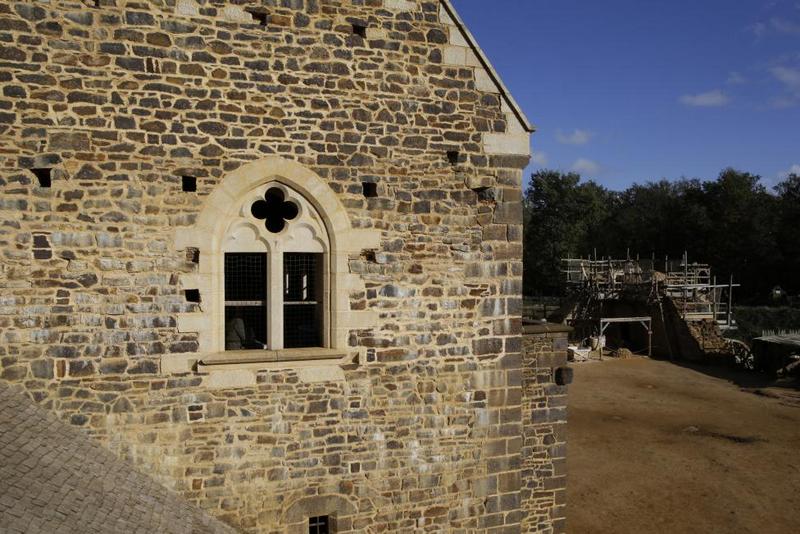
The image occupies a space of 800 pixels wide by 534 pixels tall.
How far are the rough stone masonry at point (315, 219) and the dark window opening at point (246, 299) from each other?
0.53 m

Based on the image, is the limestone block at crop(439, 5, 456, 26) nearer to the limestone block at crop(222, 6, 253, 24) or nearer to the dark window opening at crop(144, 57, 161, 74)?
the limestone block at crop(222, 6, 253, 24)

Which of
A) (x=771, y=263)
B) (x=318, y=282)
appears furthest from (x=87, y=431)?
(x=771, y=263)

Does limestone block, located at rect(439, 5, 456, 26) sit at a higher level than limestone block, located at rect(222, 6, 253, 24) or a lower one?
higher

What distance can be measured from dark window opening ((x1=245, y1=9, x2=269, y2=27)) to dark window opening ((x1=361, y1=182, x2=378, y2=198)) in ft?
7.38

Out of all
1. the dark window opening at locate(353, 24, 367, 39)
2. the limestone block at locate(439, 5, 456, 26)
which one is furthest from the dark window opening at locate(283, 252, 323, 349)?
the limestone block at locate(439, 5, 456, 26)

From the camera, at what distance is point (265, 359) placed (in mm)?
6551

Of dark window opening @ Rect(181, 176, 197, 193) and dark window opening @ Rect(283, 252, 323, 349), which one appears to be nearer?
dark window opening @ Rect(181, 176, 197, 193)

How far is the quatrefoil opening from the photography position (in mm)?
6777

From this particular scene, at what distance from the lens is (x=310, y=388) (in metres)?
6.75

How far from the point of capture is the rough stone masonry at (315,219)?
6.07 metres

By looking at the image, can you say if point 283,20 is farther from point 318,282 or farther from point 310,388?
point 310,388

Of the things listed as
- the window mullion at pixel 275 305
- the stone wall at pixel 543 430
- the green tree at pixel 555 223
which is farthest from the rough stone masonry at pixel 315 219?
the green tree at pixel 555 223

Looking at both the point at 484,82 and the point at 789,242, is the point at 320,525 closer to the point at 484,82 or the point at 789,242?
the point at 484,82

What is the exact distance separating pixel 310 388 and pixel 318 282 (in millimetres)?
1348
